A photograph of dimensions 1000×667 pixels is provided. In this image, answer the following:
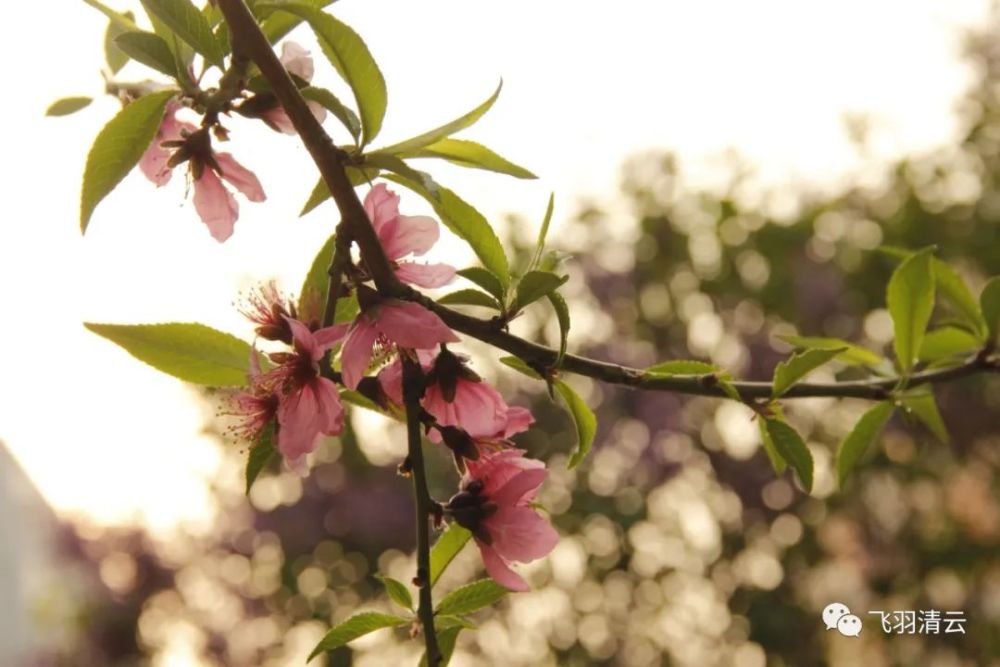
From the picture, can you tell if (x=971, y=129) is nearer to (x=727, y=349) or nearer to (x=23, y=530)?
(x=727, y=349)

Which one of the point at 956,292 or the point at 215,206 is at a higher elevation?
the point at 215,206

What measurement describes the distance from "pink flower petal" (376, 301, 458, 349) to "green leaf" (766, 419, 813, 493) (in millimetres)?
179

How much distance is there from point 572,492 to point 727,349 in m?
0.52

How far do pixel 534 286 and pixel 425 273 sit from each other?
0.06 metres

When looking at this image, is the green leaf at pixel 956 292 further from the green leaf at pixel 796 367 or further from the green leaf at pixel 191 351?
the green leaf at pixel 191 351

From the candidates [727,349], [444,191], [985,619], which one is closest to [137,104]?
[444,191]

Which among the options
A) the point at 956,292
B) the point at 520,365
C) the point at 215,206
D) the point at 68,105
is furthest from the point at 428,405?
the point at 956,292

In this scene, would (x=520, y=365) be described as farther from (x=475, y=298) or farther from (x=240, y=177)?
(x=240, y=177)

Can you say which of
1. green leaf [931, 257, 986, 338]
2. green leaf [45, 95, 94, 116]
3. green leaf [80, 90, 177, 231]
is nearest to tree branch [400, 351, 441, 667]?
green leaf [80, 90, 177, 231]

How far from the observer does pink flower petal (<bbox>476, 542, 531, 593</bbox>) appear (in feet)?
1.44

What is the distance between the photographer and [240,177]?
19.9 inches

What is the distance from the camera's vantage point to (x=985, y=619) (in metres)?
2.74

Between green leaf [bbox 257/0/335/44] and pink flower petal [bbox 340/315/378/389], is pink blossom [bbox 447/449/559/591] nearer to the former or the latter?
pink flower petal [bbox 340/315/378/389]

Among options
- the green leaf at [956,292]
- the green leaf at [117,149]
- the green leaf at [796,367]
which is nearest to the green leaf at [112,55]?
the green leaf at [117,149]
